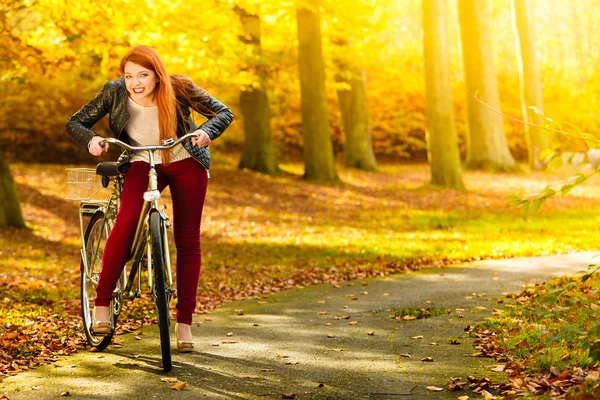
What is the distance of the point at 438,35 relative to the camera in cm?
2156

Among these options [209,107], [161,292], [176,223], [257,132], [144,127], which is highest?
[257,132]

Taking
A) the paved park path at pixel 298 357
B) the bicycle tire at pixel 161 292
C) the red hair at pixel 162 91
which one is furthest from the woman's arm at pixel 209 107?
the paved park path at pixel 298 357

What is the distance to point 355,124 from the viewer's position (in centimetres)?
2859

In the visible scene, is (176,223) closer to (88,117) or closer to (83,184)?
(83,184)

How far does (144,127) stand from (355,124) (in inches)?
918

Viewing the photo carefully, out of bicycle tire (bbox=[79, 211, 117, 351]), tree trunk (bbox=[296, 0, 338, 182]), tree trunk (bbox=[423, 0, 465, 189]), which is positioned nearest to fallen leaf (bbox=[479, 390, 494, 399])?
bicycle tire (bbox=[79, 211, 117, 351])

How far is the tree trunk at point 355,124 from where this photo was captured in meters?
28.4

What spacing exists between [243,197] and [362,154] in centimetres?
872

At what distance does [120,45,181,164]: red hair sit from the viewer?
17.8 feet

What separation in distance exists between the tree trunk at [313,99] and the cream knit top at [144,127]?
16873mm

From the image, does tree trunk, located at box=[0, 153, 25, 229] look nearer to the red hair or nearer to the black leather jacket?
the black leather jacket

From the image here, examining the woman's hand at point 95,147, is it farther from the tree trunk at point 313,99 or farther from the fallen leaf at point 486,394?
the tree trunk at point 313,99

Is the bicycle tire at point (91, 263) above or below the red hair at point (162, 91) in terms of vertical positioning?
below

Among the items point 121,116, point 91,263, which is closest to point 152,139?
point 121,116
